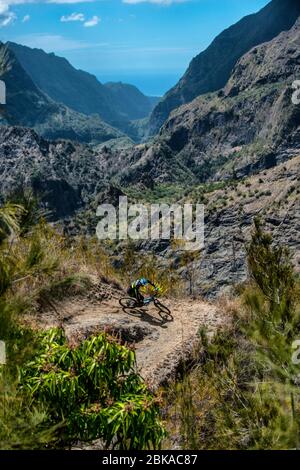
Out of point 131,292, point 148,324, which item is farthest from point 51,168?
point 148,324

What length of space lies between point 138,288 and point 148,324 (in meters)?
0.94

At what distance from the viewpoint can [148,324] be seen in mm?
13328

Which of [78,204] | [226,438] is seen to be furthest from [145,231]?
[226,438]

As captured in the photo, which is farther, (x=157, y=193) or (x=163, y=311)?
(x=157, y=193)

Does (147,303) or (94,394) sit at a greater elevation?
(94,394)

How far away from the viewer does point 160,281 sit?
17.1m

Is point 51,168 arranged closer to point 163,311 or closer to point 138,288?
point 163,311

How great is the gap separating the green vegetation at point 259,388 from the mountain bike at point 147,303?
3.91m

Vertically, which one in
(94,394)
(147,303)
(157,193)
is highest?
(94,394)

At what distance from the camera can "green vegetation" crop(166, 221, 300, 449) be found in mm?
5965

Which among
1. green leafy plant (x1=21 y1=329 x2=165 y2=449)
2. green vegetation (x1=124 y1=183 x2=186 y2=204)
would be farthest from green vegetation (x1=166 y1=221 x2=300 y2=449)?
green vegetation (x1=124 y1=183 x2=186 y2=204)

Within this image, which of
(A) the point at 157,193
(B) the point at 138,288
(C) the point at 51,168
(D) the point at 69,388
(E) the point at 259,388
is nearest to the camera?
(D) the point at 69,388
